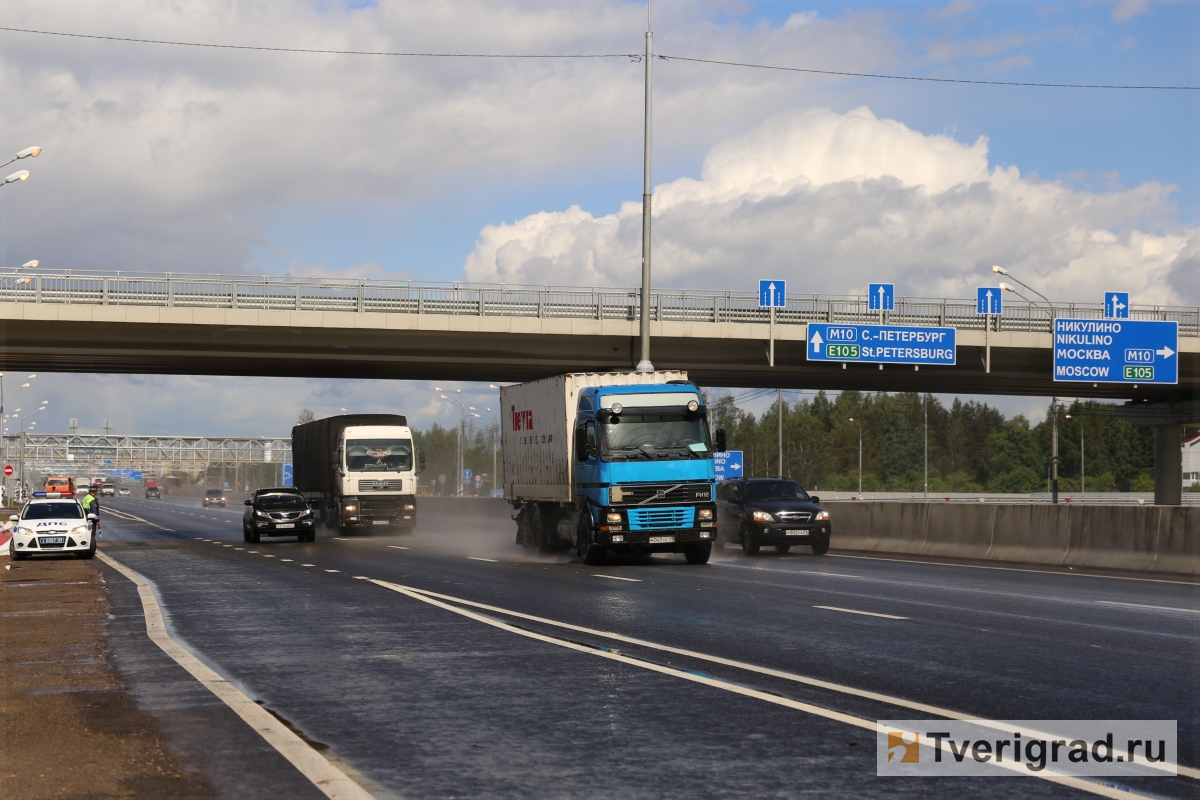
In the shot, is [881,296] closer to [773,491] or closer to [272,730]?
[773,491]

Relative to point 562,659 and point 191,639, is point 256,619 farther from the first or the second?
point 562,659

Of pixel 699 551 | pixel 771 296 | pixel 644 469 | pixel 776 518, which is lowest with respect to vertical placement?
pixel 699 551

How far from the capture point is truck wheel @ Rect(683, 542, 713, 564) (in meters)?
24.9

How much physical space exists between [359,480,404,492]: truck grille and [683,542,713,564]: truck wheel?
20257 mm

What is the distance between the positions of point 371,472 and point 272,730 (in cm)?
3618

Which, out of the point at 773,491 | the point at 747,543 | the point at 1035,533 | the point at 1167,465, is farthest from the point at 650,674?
the point at 1167,465

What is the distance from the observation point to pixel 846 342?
140 ft

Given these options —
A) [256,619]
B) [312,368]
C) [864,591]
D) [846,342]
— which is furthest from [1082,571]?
[312,368]

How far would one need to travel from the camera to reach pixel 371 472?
43.4 m

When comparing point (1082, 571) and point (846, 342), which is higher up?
point (846, 342)

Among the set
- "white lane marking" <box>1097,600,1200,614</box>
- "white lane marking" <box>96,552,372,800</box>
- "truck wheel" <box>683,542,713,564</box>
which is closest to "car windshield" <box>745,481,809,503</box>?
"truck wheel" <box>683,542,713,564</box>

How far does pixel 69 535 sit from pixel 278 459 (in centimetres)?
13588
